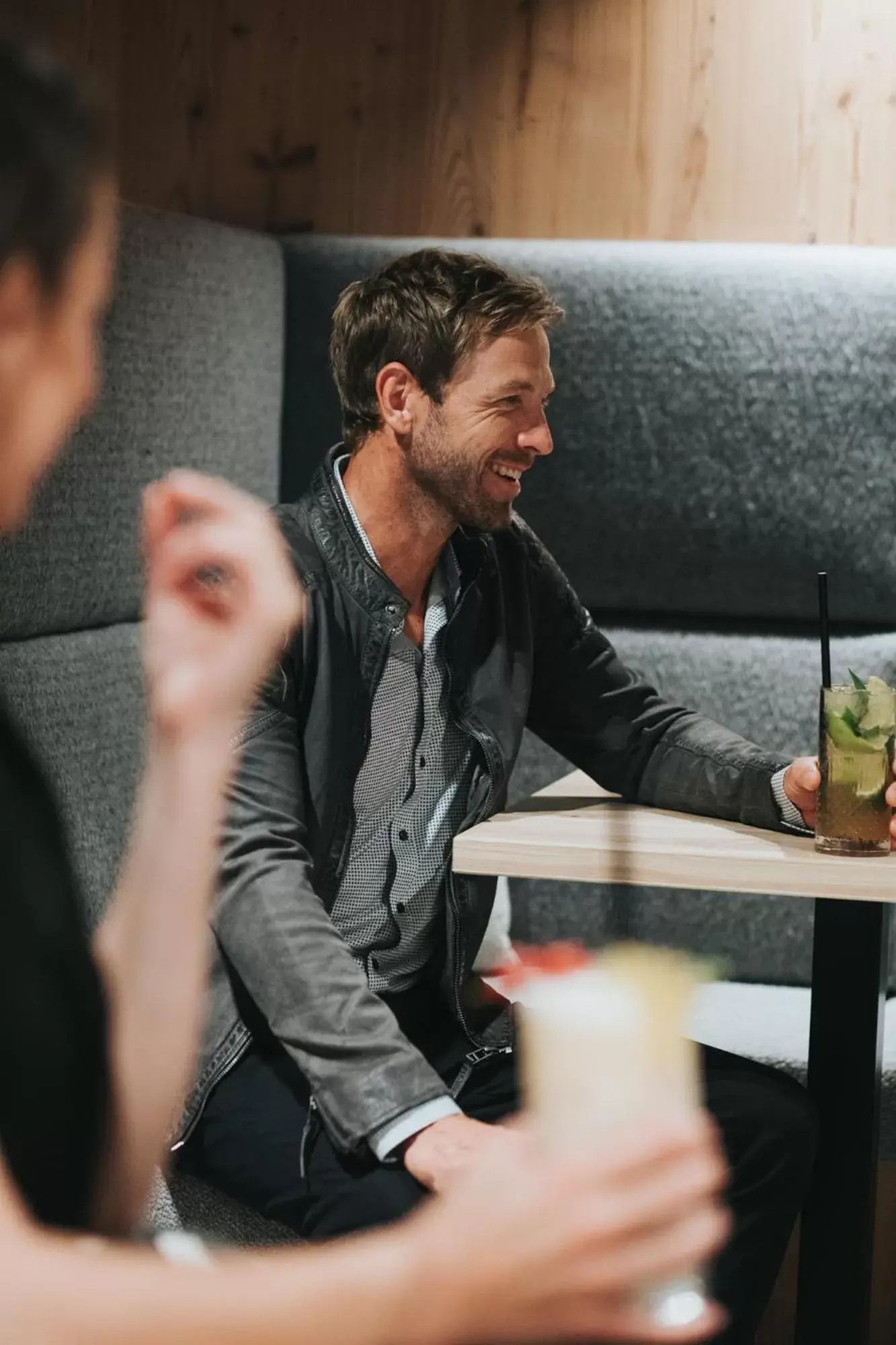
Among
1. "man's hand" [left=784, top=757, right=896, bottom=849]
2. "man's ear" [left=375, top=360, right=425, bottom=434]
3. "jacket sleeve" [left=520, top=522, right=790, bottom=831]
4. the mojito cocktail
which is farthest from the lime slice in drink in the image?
"man's ear" [left=375, top=360, right=425, bottom=434]

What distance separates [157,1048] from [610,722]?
104cm

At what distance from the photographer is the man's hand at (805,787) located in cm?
140

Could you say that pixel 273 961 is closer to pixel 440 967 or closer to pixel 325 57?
pixel 440 967

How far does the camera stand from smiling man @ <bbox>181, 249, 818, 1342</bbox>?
126cm

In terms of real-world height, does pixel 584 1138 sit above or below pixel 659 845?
above

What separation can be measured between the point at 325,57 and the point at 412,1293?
2.07m

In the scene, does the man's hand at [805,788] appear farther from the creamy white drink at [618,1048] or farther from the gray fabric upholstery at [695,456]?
the creamy white drink at [618,1048]

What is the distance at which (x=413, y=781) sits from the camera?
4.87 ft

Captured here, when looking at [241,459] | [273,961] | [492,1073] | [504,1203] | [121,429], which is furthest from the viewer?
[241,459]

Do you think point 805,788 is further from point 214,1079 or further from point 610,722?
point 214,1079

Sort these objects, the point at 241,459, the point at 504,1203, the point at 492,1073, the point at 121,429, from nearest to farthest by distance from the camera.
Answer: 1. the point at 504,1203
2. the point at 492,1073
3. the point at 121,429
4. the point at 241,459

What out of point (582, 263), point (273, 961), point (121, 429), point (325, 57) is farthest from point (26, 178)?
point (325, 57)

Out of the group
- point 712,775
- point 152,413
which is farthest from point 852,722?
point 152,413

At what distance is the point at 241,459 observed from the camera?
199cm
